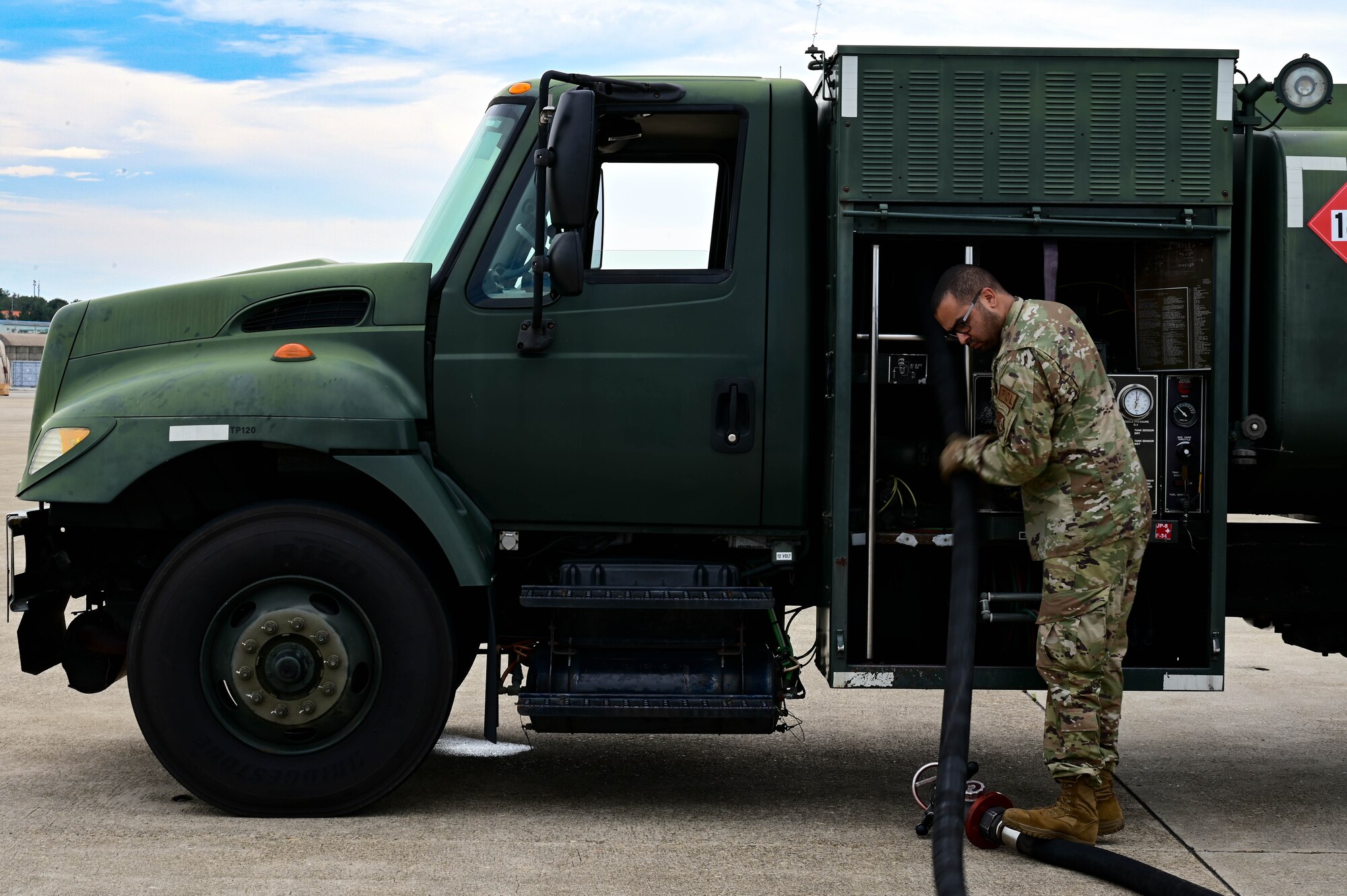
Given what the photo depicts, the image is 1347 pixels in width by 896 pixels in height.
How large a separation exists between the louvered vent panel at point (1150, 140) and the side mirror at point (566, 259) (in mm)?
2093

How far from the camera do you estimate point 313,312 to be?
5.11 metres

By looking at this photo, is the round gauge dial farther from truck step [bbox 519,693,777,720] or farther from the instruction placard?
truck step [bbox 519,693,777,720]

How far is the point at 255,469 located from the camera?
5223 millimetres

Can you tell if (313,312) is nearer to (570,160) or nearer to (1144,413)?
(570,160)

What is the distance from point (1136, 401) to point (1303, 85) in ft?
4.35

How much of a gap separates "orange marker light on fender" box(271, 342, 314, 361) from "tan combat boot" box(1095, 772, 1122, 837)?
11.0 ft

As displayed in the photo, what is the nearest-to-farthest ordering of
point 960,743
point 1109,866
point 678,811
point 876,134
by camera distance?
point 1109,866 → point 960,743 → point 876,134 → point 678,811

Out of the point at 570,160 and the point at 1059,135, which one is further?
the point at 1059,135

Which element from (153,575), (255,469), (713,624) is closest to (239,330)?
(255,469)

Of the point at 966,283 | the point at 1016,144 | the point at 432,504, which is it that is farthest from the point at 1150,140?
the point at 432,504

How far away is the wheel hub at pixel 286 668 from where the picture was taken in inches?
188

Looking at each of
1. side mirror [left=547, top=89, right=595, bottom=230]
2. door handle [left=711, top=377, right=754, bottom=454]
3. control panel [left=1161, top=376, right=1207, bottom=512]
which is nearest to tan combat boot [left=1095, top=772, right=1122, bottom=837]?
control panel [left=1161, top=376, right=1207, bottom=512]

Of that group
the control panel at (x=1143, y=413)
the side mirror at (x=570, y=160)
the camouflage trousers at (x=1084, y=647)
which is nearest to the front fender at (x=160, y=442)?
the side mirror at (x=570, y=160)

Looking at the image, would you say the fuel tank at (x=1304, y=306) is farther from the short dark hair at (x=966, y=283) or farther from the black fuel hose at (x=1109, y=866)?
the black fuel hose at (x=1109, y=866)
